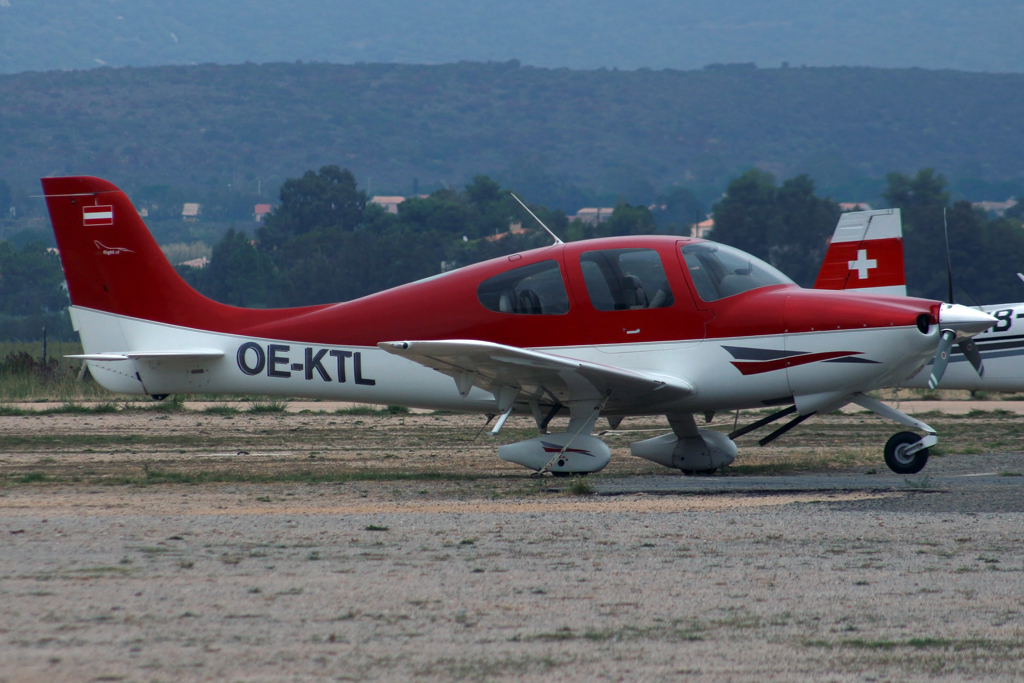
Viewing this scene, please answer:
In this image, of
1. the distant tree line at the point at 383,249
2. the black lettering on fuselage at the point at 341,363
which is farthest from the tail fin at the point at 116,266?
the distant tree line at the point at 383,249

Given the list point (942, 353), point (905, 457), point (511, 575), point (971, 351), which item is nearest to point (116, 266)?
point (511, 575)

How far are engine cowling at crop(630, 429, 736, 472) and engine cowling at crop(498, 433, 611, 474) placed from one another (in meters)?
1.20

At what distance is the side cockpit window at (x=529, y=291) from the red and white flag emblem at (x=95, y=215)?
14.4 ft

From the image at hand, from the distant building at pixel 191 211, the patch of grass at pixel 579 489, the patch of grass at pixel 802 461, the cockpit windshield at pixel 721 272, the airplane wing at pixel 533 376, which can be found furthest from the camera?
the distant building at pixel 191 211

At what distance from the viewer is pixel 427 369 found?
11656 millimetres

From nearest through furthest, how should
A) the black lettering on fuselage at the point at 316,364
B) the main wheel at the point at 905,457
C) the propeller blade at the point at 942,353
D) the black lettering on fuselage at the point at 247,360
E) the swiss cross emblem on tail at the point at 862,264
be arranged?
the propeller blade at the point at 942,353 < the main wheel at the point at 905,457 < the black lettering on fuselage at the point at 316,364 < the black lettering on fuselage at the point at 247,360 < the swiss cross emblem on tail at the point at 862,264

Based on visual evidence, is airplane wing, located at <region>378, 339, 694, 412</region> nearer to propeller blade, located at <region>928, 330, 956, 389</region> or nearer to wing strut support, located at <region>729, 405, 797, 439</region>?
wing strut support, located at <region>729, 405, 797, 439</region>

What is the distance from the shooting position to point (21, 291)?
70.4 metres

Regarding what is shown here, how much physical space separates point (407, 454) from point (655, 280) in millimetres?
4216

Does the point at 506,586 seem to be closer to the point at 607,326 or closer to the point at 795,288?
the point at 607,326

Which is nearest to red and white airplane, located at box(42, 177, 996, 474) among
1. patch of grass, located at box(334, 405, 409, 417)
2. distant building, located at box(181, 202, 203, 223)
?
patch of grass, located at box(334, 405, 409, 417)

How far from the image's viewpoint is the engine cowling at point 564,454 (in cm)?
1072

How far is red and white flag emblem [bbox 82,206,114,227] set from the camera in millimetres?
12414

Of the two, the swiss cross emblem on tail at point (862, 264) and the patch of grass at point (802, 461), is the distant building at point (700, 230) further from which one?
the patch of grass at point (802, 461)
